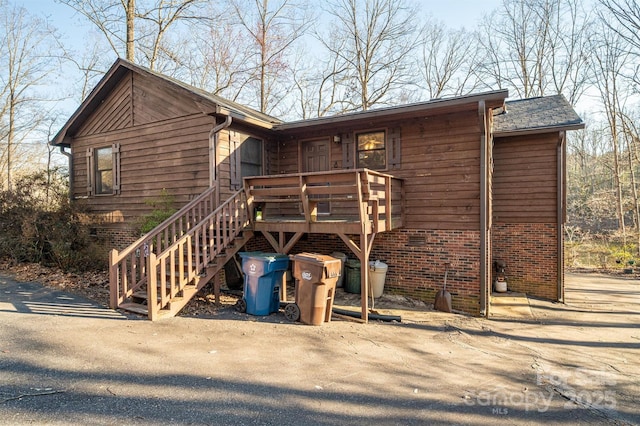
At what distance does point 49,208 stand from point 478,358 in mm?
11072

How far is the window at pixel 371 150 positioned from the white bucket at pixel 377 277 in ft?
7.92

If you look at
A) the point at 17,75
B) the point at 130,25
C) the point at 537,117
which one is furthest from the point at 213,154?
the point at 17,75

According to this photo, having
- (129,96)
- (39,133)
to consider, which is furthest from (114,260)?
(39,133)

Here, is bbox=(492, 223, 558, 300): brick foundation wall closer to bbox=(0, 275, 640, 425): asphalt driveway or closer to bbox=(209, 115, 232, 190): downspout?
bbox=(0, 275, 640, 425): asphalt driveway

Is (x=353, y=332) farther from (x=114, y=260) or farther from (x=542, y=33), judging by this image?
(x=542, y=33)

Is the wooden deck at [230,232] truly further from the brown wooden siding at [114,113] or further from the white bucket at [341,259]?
the brown wooden siding at [114,113]

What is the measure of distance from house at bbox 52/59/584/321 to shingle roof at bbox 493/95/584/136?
0.18 feet

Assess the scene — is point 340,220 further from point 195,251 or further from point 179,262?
point 179,262

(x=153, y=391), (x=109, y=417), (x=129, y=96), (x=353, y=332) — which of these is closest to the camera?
(x=109, y=417)

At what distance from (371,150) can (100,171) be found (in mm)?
7759

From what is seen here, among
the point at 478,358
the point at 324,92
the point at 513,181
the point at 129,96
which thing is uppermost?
the point at 324,92

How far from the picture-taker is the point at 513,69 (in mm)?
21375

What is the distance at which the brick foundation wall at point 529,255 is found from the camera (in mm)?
10000

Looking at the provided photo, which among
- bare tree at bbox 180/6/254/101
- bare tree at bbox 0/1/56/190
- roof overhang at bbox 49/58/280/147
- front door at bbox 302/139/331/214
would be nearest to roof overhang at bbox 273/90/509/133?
front door at bbox 302/139/331/214
